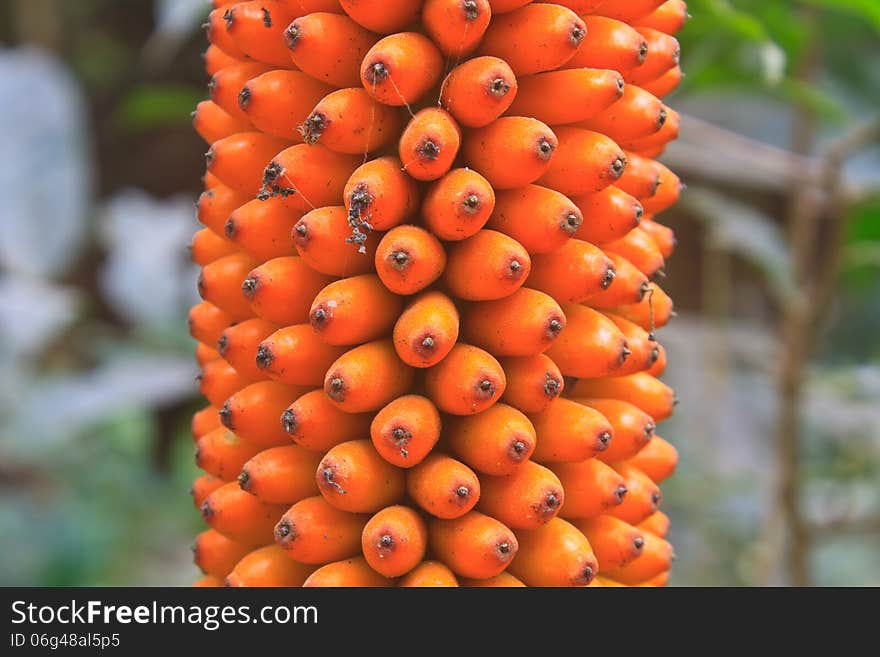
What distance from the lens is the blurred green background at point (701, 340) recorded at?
7.20 feet

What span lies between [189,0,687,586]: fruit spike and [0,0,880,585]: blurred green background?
613 mm

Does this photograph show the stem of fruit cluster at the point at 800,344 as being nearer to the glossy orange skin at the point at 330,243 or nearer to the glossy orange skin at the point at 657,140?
the glossy orange skin at the point at 657,140

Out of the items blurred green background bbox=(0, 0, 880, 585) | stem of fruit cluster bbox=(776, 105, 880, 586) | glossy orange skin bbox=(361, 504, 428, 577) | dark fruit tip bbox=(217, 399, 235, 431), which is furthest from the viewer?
blurred green background bbox=(0, 0, 880, 585)

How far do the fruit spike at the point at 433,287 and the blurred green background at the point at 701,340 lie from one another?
0.61 meters

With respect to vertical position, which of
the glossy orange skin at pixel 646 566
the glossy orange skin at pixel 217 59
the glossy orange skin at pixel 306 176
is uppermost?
the glossy orange skin at pixel 217 59

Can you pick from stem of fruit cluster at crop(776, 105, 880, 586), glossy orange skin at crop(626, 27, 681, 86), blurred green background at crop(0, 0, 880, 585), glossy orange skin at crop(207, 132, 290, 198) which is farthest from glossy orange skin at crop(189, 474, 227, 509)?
stem of fruit cluster at crop(776, 105, 880, 586)

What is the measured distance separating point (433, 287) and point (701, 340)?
232cm

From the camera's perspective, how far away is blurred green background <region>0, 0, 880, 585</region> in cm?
219

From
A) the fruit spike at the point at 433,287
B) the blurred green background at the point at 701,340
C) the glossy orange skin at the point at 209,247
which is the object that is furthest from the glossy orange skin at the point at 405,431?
the blurred green background at the point at 701,340

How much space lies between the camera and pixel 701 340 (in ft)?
10.4

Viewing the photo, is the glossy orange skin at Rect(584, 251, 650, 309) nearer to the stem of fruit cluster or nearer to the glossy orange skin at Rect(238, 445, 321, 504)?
the glossy orange skin at Rect(238, 445, 321, 504)
